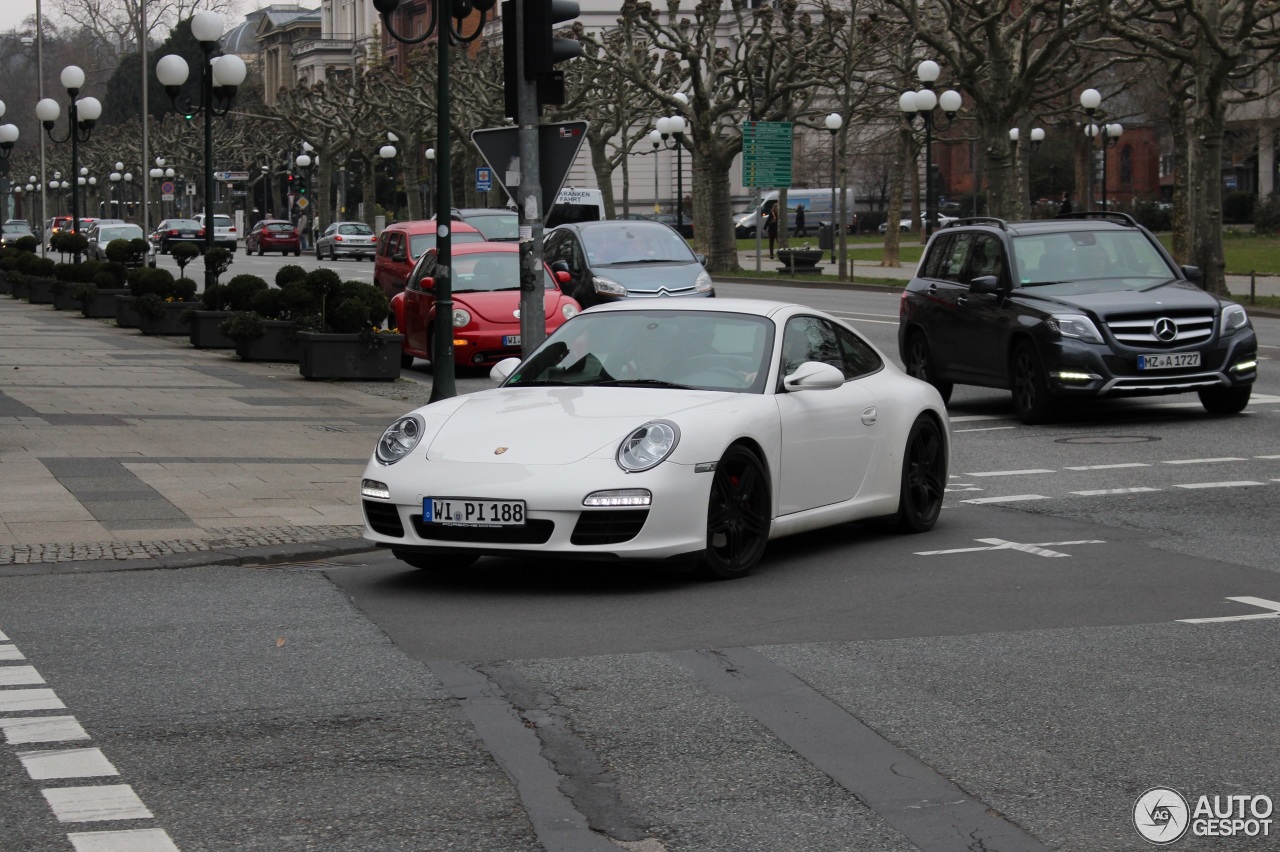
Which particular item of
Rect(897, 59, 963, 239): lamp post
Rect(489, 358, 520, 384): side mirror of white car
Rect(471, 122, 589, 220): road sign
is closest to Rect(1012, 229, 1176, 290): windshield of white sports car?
Rect(471, 122, 589, 220): road sign

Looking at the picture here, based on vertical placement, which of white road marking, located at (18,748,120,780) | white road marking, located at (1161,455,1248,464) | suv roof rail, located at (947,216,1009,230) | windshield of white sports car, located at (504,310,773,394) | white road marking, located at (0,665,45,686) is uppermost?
suv roof rail, located at (947,216,1009,230)

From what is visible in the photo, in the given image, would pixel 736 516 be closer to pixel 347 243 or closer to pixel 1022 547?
pixel 1022 547

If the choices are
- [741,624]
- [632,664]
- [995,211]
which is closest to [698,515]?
[741,624]

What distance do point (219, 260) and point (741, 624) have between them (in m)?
21.1

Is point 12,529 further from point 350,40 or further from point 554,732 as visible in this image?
point 350,40

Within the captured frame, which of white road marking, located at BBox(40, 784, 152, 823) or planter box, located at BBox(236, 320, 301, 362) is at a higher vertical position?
planter box, located at BBox(236, 320, 301, 362)

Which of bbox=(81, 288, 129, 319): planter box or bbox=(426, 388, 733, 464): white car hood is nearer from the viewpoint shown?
bbox=(426, 388, 733, 464): white car hood

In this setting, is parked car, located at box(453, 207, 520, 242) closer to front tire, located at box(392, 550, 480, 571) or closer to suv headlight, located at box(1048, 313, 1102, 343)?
suv headlight, located at box(1048, 313, 1102, 343)

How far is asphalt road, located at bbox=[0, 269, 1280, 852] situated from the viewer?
5082mm

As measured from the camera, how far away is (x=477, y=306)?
2228 centimetres

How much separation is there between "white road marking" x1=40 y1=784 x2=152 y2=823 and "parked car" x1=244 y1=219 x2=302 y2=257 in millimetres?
80505

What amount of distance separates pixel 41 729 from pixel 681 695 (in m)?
2.13

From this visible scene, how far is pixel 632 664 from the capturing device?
278 inches
